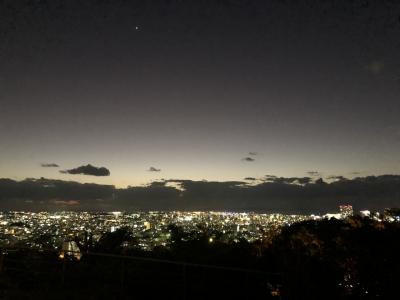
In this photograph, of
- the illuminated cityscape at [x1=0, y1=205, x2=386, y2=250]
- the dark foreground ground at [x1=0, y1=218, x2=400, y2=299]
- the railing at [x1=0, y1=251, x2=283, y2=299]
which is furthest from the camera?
the illuminated cityscape at [x1=0, y1=205, x2=386, y2=250]

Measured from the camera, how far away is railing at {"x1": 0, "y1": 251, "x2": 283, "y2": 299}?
30.6ft

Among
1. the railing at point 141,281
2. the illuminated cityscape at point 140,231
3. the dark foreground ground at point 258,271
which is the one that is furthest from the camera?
the illuminated cityscape at point 140,231

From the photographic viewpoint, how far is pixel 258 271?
741 cm

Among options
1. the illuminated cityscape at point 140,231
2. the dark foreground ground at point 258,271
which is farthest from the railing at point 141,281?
the illuminated cityscape at point 140,231

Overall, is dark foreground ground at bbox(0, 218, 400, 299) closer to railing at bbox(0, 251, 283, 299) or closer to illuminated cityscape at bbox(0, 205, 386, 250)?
railing at bbox(0, 251, 283, 299)

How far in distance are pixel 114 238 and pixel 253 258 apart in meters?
9.04

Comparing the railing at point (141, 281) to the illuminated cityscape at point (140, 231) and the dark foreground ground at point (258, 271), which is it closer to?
the dark foreground ground at point (258, 271)

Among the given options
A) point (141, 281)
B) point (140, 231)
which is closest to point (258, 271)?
point (141, 281)

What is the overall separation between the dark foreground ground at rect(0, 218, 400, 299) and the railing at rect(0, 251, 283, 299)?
22 mm

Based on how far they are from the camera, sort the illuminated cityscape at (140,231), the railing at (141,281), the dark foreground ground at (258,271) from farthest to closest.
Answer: the illuminated cityscape at (140,231)
the railing at (141,281)
the dark foreground ground at (258,271)

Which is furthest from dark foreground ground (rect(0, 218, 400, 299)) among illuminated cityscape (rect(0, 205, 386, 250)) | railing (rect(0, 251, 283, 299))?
illuminated cityscape (rect(0, 205, 386, 250))

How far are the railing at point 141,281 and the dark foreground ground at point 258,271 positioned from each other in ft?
0.07

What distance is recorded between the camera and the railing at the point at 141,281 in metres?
9.33

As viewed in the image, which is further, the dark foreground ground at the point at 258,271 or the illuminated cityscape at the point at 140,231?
the illuminated cityscape at the point at 140,231
